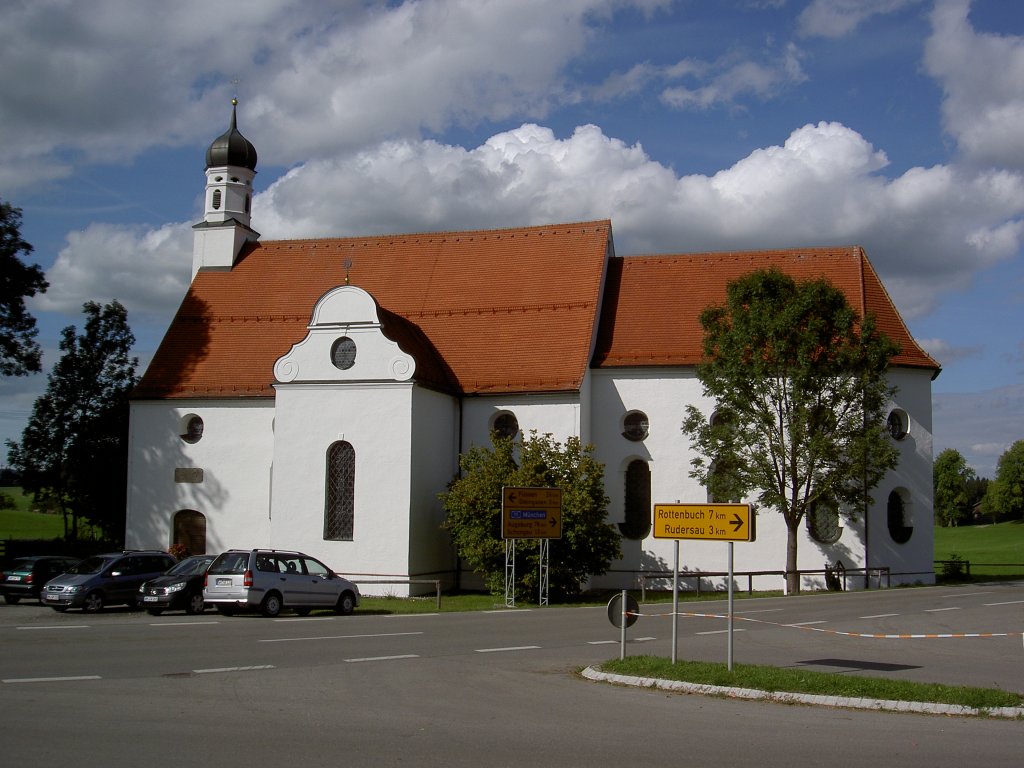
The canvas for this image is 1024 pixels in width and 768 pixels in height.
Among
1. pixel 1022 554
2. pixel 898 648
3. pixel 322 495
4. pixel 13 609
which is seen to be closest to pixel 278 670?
pixel 898 648

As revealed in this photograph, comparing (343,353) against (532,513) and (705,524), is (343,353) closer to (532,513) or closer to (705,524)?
(532,513)

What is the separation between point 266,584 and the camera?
74.9 feet

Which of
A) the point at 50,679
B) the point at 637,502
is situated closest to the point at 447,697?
the point at 50,679

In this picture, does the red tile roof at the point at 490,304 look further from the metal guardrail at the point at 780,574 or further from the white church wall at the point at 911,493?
the metal guardrail at the point at 780,574

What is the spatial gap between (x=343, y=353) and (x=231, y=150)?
1352 cm

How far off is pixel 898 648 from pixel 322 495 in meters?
18.6

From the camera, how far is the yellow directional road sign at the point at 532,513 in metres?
25.7

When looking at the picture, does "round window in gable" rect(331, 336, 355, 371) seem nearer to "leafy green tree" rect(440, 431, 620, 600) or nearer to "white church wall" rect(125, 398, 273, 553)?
"white church wall" rect(125, 398, 273, 553)

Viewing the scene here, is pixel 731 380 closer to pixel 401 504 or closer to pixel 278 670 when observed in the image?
pixel 401 504

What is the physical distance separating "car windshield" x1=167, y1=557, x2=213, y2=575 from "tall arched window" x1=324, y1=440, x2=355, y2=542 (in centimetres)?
603

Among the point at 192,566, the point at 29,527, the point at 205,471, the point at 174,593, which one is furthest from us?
the point at 29,527

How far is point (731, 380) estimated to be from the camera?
30047mm

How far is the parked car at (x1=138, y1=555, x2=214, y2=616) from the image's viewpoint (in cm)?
2336

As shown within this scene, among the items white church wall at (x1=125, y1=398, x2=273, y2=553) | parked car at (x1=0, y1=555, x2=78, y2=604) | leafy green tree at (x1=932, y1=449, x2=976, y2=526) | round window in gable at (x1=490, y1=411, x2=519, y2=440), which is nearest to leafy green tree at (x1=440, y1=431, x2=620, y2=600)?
round window in gable at (x1=490, y1=411, x2=519, y2=440)
